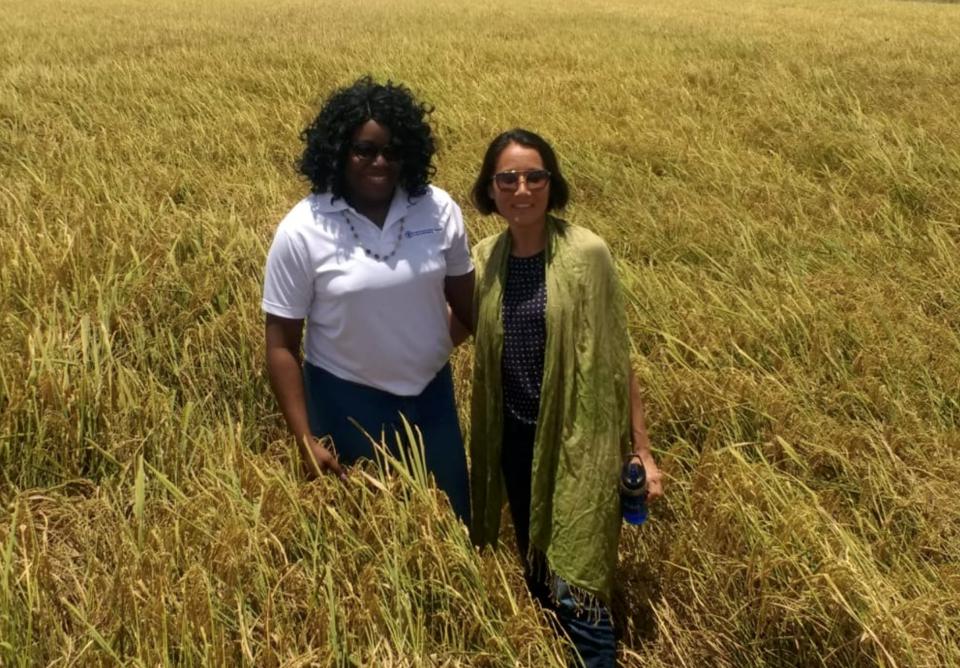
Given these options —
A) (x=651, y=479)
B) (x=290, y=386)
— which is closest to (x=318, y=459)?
(x=290, y=386)

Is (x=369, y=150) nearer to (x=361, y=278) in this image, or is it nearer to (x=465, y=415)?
(x=361, y=278)

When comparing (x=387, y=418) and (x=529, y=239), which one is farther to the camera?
(x=387, y=418)

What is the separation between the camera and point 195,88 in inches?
281

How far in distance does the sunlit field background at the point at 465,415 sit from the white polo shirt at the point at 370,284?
32cm

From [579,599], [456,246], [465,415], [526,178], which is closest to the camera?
[526,178]

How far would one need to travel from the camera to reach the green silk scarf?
1.96m

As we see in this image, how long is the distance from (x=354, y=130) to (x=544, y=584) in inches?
53.8

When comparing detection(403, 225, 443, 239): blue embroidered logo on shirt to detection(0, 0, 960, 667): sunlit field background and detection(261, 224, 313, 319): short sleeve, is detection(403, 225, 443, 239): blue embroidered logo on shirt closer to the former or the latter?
detection(261, 224, 313, 319): short sleeve

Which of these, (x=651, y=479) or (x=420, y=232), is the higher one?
(x=420, y=232)

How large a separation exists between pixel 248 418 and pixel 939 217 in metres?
3.82

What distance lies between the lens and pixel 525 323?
2031 mm

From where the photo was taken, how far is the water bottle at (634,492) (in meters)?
2.01

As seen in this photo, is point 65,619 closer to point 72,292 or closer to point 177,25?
point 72,292

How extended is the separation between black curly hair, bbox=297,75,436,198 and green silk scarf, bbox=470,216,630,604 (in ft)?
1.03
